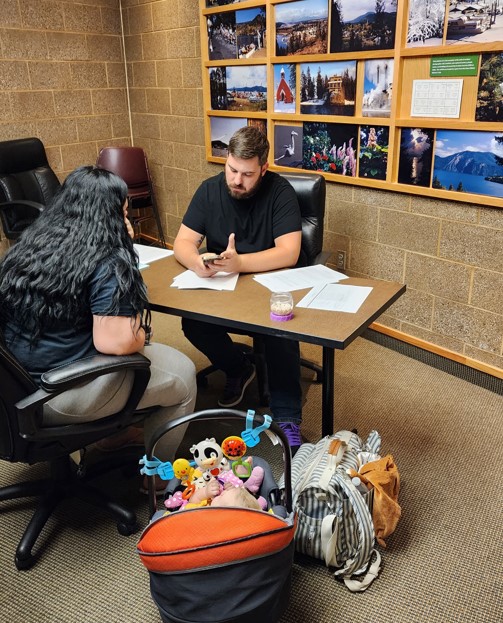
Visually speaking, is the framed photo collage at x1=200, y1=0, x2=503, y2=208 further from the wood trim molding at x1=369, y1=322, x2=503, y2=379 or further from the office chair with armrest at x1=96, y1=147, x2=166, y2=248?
the office chair with armrest at x1=96, y1=147, x2=166, y2=248

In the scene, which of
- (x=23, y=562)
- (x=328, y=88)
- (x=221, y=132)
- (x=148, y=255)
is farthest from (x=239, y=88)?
(x=23, y=562)

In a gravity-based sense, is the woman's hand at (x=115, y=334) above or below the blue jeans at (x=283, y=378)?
above

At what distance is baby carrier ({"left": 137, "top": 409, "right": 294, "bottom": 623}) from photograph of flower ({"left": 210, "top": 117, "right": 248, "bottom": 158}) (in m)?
2.82

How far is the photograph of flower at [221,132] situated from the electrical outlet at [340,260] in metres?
1.13

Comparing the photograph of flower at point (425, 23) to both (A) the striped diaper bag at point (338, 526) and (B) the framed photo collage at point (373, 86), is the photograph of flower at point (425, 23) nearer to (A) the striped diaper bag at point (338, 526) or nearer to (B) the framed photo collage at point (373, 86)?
(B) the framed photo collage at point (373, 86)

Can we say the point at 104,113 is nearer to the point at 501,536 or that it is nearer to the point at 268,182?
the point at 268,182

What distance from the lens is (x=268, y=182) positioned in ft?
7.77

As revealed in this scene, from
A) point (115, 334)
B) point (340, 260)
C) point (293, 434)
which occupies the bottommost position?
point (293, 434)

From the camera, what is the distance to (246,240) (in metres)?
2.37

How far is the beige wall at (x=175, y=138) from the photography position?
2674 millimetres

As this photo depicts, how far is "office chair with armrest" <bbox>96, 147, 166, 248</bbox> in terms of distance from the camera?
428 cm

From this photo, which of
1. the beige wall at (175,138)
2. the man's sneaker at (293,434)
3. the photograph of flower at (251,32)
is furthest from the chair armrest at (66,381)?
the photograph of flower at (251,32)

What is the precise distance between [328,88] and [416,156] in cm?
66

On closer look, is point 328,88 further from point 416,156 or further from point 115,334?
point 115,334
